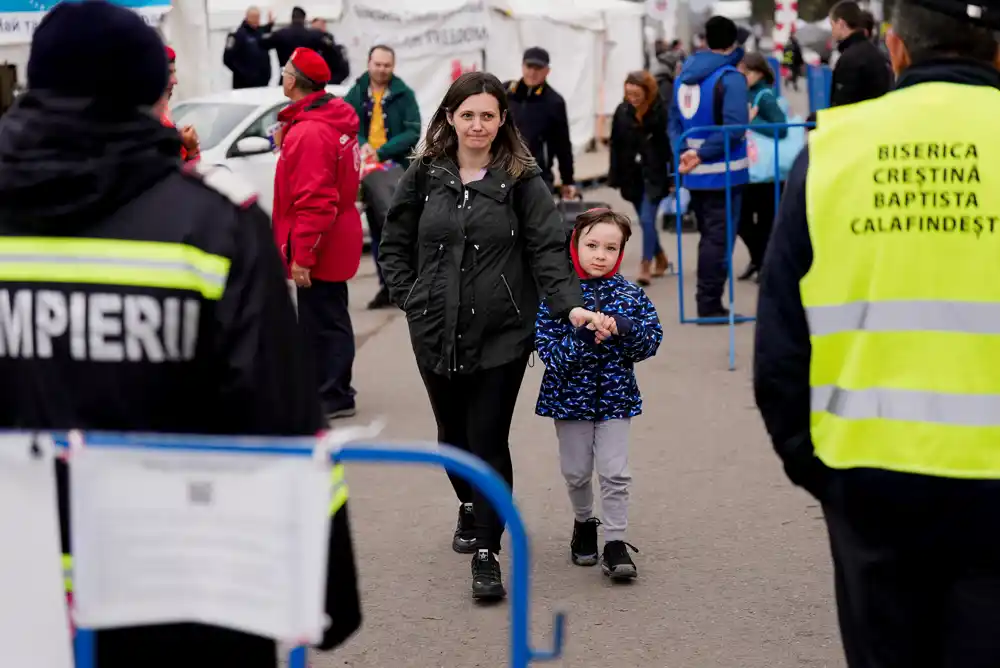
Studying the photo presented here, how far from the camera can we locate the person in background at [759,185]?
1209 cm

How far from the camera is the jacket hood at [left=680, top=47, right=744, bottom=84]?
11250mm

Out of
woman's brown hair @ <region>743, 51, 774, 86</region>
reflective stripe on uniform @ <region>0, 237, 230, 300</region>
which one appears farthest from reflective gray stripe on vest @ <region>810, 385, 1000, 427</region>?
woman's brown hair @ <region>743, 51, 774, 86</region>

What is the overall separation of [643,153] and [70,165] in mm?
10492

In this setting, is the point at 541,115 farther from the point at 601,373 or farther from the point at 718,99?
the point at 601,373

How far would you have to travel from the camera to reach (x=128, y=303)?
2.69 meters

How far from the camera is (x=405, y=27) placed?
21.0 metres

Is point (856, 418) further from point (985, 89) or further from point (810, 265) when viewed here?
point (985, 89)

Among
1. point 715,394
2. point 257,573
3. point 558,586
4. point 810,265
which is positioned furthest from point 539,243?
point 715,394

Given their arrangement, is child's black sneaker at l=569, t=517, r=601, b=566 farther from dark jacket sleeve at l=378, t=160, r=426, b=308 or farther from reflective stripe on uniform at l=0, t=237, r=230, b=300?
reflective stripe on uniform at l=0, t=237, r=230, b=300

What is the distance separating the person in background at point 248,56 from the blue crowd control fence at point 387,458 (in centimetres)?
1783

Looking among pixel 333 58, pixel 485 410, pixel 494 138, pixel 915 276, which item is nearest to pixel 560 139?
pixel 333 58

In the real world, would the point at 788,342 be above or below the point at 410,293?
above

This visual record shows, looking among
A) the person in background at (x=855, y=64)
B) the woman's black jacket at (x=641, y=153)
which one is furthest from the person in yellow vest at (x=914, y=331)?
the woman's black jacket at (x=641, y=153)

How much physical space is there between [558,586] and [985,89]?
327 centimetres
